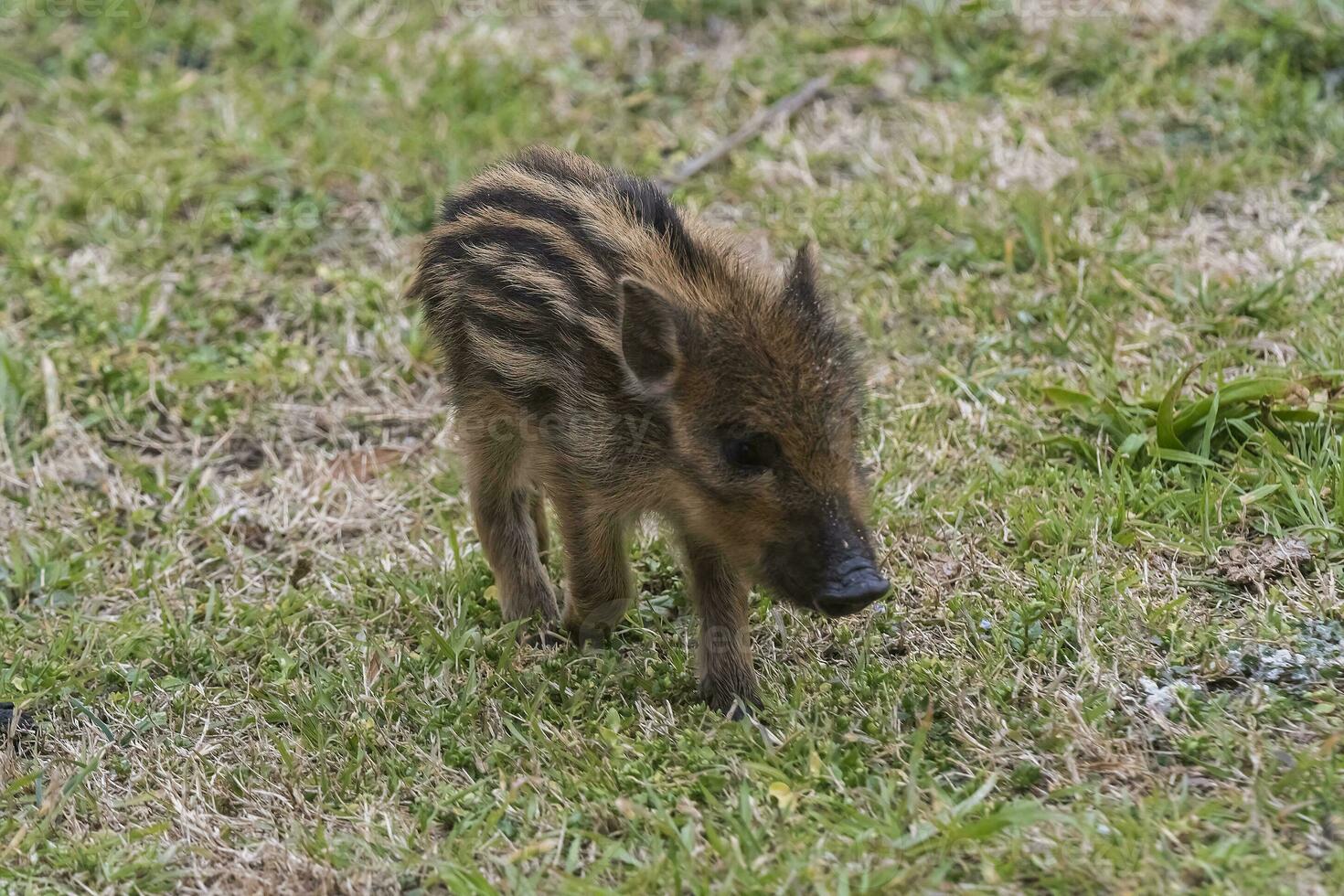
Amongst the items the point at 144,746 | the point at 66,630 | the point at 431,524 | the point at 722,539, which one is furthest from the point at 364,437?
the point at 722,539

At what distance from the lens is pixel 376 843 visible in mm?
3850

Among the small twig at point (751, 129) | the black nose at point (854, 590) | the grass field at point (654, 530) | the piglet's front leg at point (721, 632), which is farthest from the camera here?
the small twig at point (751, 129)

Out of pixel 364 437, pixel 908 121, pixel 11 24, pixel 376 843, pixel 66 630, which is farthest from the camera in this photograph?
pixel 11 24

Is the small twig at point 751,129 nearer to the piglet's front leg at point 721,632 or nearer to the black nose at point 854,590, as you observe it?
the piglet's front leg at point 721,632

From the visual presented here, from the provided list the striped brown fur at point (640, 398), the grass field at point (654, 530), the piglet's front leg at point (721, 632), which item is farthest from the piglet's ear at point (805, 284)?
the grass field at point (654, 530)

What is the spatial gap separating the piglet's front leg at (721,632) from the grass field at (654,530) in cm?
14

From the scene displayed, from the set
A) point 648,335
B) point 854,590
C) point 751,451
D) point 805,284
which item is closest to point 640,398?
point 648,335

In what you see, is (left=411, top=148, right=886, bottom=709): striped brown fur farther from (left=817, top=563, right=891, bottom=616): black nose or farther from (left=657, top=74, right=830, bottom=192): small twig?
(left=657, top=74, right=830, bottom=192): small twig

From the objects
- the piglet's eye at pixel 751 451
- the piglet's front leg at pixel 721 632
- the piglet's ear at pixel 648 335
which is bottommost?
the piglet's front leg at pixel 721 632

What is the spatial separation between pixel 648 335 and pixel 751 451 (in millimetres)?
442

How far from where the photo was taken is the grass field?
151 inches

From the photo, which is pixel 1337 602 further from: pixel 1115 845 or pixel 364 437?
pixel 364 437

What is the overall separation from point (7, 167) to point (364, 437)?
9.29 ft

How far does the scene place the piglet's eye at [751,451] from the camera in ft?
13.7
